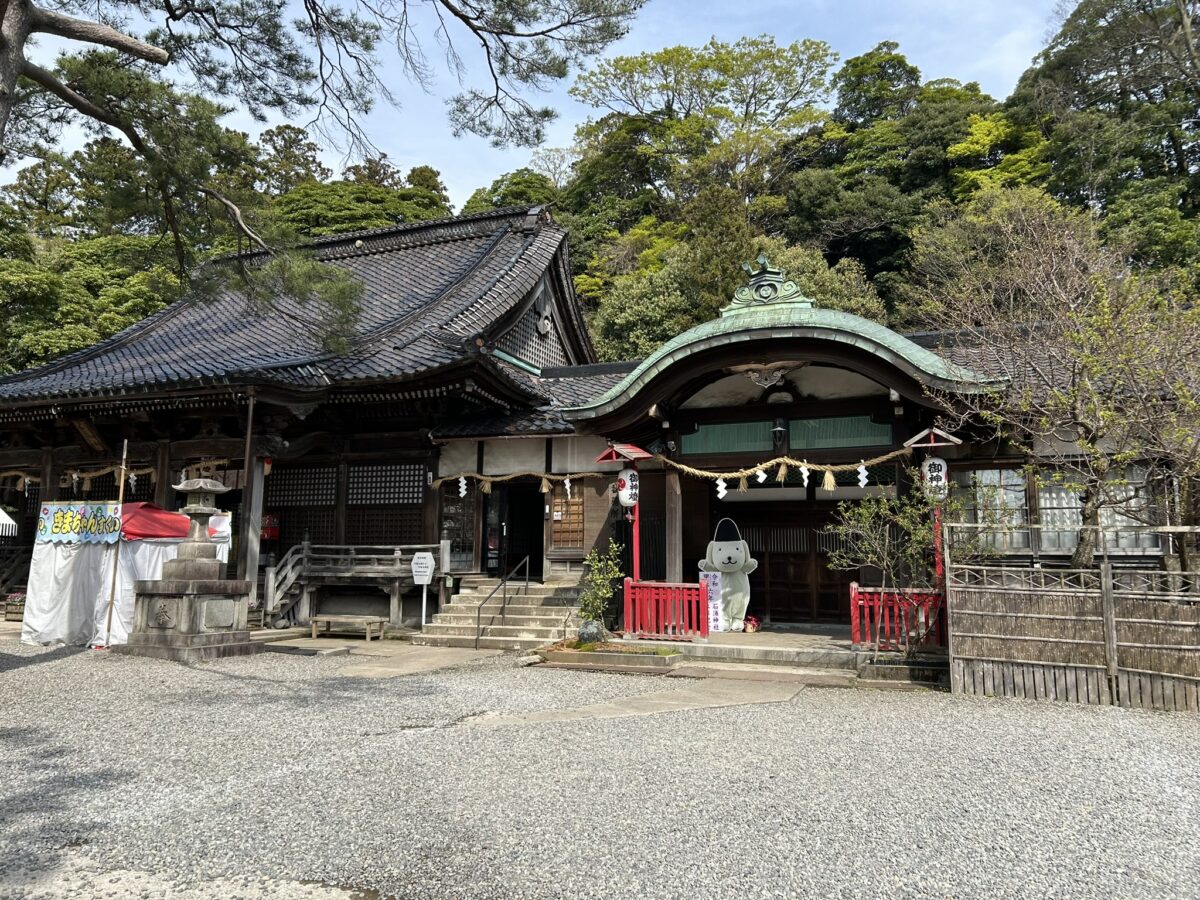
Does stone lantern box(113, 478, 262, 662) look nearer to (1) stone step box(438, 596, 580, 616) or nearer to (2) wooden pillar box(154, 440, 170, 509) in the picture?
(1) stone step box(438, 596, 580, 616)

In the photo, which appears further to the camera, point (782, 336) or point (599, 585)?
point (599, 585)

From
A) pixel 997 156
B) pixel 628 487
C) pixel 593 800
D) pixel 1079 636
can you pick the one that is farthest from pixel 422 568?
pixel 997 156

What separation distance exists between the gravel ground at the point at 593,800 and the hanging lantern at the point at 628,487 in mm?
4718

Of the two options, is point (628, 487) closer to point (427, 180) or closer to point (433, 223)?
point (433, 223)

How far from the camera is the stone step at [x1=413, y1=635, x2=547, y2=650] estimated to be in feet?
39.8

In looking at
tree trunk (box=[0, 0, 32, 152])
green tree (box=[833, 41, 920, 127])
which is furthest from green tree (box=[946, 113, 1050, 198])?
tree trunk (box=[0, 0, 32, 152])

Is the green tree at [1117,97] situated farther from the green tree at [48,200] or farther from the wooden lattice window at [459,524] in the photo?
the green tree at [48,200]

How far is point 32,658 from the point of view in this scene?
10352mm

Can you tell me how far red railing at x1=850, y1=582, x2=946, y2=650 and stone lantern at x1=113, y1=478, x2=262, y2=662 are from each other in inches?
330

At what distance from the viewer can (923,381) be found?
10.1m

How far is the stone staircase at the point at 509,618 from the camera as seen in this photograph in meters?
12.3

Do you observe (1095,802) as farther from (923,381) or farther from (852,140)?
(852,140)

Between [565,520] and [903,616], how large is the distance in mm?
6496

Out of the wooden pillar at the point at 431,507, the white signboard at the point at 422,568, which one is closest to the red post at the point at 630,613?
the white signboard at the point at 422,568
